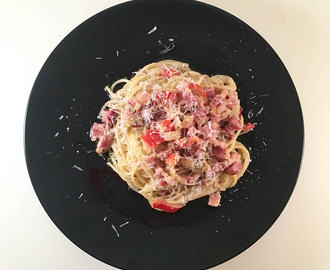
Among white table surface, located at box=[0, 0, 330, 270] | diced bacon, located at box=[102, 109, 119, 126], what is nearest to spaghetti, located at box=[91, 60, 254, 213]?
diced bacon, located at box=[102, 109, 119, 126]

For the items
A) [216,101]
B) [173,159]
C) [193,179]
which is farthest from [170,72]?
[193,179]

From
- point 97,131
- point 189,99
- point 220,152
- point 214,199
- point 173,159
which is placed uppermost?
point 97,131

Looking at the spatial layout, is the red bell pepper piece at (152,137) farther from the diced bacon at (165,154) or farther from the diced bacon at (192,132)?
the diced bacon at (192,132)

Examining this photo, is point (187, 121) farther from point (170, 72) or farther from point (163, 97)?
point (170, 72)

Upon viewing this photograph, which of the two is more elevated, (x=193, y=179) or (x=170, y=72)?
(x=170, y=72)
